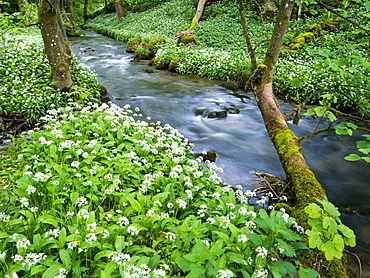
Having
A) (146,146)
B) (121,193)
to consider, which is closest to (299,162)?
(146,146)

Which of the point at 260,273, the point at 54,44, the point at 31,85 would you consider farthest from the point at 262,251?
the point at 31,85

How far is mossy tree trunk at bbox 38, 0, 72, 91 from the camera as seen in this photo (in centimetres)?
648

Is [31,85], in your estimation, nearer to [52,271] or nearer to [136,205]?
[136,205]

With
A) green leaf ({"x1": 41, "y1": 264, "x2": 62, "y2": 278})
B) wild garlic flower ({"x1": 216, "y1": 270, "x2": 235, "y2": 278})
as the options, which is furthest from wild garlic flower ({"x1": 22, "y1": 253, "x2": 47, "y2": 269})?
wild garlic flower ({"x1": 216, "y1": 270, "x2": 235, "y2": 278})

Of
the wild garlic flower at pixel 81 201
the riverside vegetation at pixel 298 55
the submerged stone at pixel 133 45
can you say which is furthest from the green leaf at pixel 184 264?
the submerged stone at pixel 133 45

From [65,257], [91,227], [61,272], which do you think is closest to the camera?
[61,272]

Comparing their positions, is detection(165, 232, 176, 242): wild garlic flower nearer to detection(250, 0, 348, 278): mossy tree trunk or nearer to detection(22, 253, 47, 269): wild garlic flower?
detection(22, 253, 47, 269): wild garlic flower

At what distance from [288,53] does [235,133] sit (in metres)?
7.61

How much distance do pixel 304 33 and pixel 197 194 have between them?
46.3 feet

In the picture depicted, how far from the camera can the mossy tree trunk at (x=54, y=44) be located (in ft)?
21.2

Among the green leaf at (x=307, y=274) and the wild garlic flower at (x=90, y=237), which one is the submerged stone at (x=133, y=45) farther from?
the green leaf at (x=307, y=274)

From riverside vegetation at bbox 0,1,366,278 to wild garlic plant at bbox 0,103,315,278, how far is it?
1cm

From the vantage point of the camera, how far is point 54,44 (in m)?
6.78

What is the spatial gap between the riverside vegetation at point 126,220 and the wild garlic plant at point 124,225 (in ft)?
0.04
